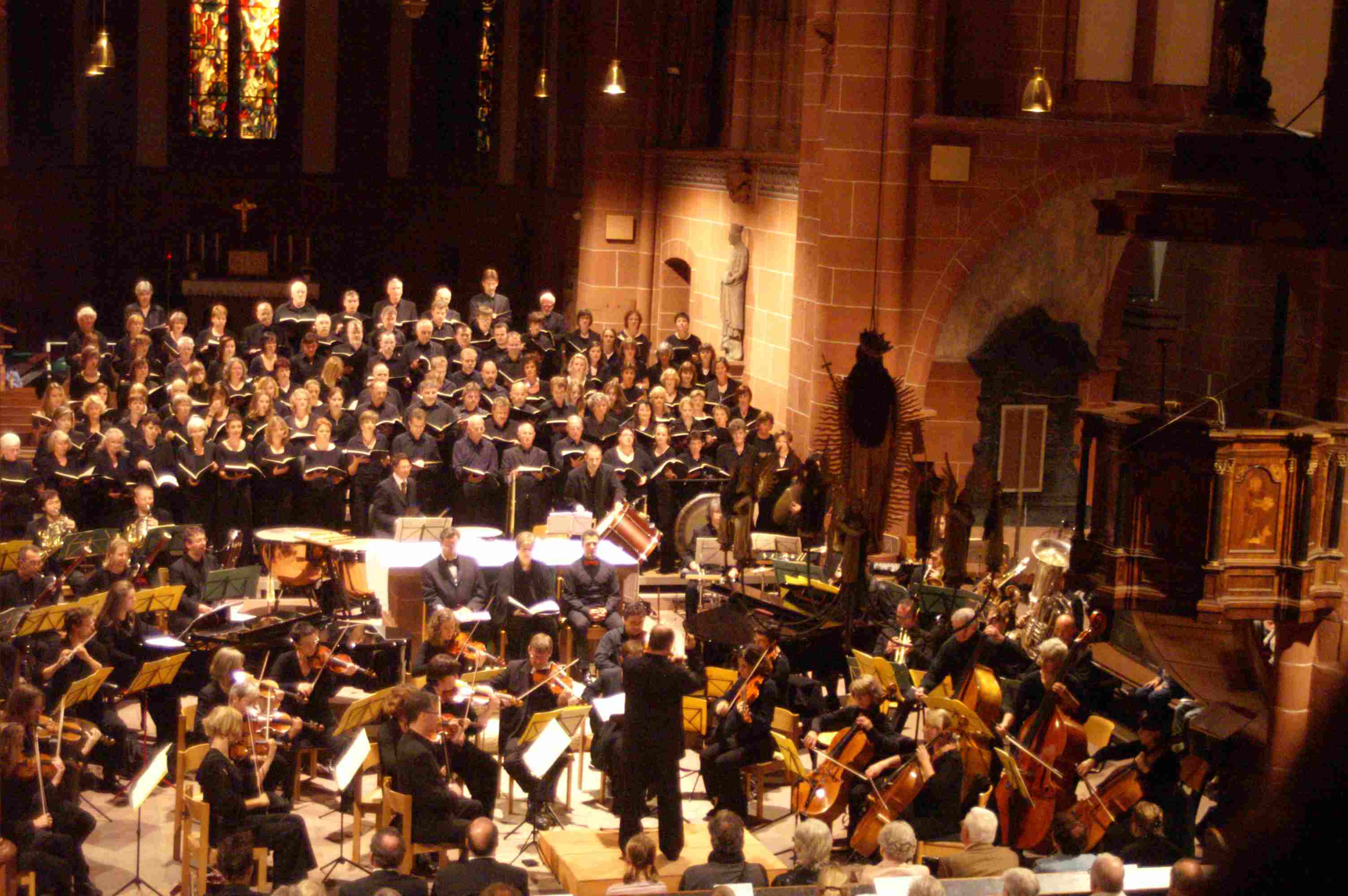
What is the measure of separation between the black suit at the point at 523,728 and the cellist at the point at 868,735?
1555 millimetres

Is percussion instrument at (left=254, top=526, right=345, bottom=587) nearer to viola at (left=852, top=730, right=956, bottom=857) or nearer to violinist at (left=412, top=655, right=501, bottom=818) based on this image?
violinist at (left=412, top=655, right=501, bottom=818)

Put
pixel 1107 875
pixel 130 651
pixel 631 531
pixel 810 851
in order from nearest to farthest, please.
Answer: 1. pixel 1107 875
2. pixel 810 851
3. pixel 130 651
4. pixel 631 531

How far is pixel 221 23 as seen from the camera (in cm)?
2422

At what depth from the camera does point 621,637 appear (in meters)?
10.3

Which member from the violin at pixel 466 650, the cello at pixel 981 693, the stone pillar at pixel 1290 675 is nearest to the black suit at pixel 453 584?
the violin at pixel 466 650

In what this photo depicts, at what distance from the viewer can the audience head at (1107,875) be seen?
628 cm

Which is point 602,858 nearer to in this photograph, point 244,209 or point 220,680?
point 220,680

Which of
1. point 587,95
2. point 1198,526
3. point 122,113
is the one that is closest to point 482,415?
point 1198,526

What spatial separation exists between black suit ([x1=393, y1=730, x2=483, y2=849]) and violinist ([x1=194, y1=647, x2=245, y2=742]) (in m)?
1.03

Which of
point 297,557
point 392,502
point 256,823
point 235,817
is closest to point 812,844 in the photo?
point 256,823

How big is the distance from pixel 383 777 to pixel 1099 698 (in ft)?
15.5

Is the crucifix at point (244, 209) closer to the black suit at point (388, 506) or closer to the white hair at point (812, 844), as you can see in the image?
the black suit at point (388, 506)

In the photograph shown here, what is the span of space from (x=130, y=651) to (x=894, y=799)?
186 inches

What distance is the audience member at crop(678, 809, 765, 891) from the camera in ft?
24.7
